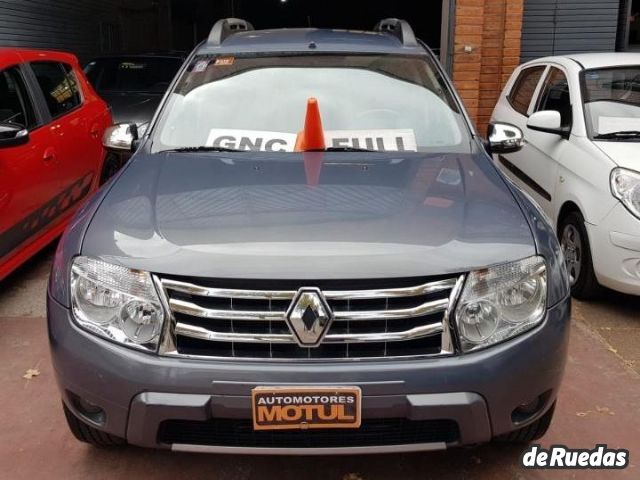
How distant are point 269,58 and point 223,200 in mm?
1371

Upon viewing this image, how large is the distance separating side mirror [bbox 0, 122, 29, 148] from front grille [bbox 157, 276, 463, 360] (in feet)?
7.53

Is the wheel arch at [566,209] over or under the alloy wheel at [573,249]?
over

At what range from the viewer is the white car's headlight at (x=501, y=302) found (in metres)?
2.19

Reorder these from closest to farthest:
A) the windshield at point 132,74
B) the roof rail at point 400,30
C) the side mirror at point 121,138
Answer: the side mirror at point 121,138 → the roof rail at point 400,30 → the windshield at point 132,74

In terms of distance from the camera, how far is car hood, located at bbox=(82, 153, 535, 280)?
2.16m

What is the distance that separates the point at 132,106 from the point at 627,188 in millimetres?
5607

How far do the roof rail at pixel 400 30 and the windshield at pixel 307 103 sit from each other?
0.24 m

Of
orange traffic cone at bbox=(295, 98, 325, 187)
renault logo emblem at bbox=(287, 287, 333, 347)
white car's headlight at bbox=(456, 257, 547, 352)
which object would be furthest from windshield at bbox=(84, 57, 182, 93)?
white car's headlight at bbox=(456, 257, 547, 352)

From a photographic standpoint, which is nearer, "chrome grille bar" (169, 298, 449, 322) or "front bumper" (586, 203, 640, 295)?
"chrome grille bar" (169, 298, 449, 322)

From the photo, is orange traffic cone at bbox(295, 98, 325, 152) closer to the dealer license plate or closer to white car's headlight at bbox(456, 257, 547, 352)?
white car's headlight at bbox(456, 257, 547, 352)

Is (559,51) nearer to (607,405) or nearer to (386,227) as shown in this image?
(607,405)

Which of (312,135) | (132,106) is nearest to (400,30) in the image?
(312,135)

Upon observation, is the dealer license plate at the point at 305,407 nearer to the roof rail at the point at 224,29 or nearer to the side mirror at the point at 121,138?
the side mirror at the point at 121,138

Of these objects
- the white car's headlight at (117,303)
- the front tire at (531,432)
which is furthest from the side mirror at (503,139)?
the white car's headlight at (117,303)
